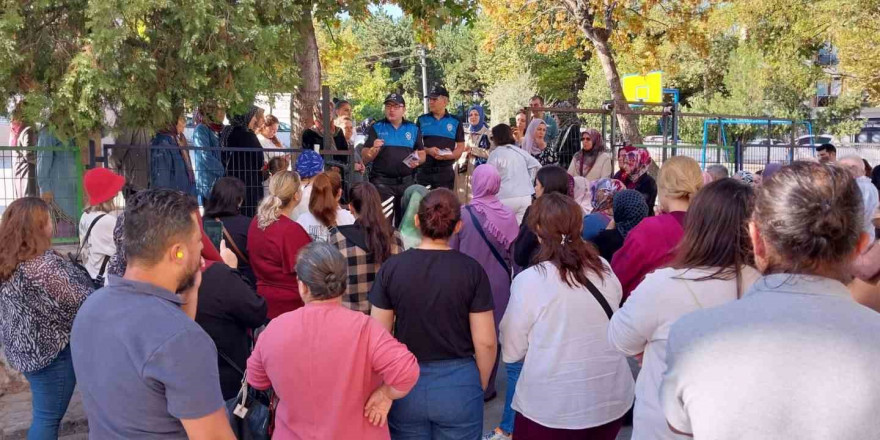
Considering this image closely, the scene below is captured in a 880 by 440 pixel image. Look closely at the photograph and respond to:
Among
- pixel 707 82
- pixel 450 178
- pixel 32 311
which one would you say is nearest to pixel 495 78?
pixel 707 82

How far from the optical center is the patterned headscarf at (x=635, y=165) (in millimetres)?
8133

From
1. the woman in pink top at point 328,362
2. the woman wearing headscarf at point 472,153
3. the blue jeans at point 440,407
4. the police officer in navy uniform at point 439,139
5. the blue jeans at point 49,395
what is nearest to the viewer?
the woman in pink top at point 328,362

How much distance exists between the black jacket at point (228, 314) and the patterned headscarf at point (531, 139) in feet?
22.6

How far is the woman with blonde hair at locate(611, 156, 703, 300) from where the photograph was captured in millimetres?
4094

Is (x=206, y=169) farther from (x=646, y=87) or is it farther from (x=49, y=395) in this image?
(x=646, y=87)

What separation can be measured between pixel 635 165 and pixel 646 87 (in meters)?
19.7

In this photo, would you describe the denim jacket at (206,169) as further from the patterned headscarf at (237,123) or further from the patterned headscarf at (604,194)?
the patterned headscarf at (604,194)

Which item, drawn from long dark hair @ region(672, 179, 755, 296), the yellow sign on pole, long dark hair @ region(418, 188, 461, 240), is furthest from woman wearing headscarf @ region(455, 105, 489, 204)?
the yellow sign on pole

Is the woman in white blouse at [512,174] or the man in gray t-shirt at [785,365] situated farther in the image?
the woman in white blouse at [512,174]

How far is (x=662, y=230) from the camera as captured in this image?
4.09m

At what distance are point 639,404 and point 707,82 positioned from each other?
137 ft

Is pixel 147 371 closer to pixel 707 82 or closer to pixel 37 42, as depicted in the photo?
pixel 37 42

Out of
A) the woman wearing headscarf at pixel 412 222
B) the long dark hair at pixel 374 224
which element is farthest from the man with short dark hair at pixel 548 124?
the long dark hair at pixel 374 224

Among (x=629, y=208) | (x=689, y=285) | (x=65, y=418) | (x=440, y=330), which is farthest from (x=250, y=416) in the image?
(x=65, y=418)
